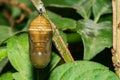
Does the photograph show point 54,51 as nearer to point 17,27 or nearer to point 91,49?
point 91,49

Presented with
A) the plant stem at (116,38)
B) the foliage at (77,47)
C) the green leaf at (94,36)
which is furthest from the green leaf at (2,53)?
the plant stem at (116,38)

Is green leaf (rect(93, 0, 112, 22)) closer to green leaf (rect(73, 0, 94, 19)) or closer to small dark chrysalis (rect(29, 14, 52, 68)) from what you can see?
green leaf (rect(73, 0, 94, 19))

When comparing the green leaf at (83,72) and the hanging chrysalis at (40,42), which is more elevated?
the hanging chrysalis at (40,42)

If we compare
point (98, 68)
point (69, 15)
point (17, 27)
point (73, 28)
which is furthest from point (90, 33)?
point (17, 27)

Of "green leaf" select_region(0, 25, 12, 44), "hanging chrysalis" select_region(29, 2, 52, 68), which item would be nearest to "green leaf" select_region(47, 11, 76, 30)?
"hanging chrysalis" select_region(29, 2, 52, 68)

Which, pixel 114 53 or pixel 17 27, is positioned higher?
pixel 114 53

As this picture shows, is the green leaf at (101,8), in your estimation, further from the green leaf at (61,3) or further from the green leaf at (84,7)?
the green leaf at (61,3)

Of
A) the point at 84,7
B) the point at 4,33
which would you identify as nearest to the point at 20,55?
the point at 84,7

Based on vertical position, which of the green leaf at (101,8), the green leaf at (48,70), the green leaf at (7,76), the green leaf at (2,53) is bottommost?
the green leaf at (7,76)
